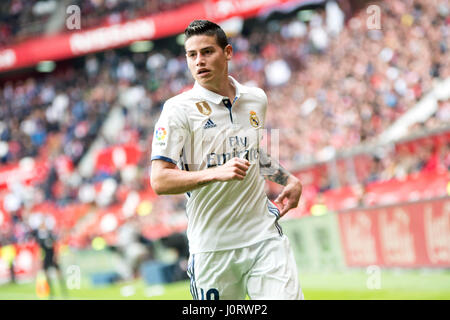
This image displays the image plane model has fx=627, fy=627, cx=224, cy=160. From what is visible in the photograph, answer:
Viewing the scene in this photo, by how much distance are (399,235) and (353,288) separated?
1205mm

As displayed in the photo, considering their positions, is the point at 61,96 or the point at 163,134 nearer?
the point at 163,134

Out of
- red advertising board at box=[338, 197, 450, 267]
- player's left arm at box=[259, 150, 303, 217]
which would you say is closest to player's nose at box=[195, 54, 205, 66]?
player's left arm at box=[259, 150, 303, 217]

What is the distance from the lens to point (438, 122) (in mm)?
13078

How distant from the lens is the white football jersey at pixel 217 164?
365 centimetres

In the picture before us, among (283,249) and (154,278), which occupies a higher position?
(283,249)

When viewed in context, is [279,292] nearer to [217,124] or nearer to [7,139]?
[217,124]

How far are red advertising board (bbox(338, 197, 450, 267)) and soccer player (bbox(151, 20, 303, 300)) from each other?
6509 mm

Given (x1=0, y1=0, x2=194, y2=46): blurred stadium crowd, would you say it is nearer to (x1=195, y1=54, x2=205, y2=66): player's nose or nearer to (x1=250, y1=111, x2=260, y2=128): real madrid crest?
(x1=250, y1=111, x2=260, y2=128): real madrid crest

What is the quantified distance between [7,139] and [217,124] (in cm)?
2794

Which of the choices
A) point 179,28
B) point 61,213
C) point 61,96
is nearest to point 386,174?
point 61,213

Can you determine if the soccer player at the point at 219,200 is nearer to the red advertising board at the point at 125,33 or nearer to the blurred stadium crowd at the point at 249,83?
the blurred stadium crowd at the point at 249,83

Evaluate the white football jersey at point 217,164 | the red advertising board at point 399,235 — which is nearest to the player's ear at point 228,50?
the white football jersey at point 217,164

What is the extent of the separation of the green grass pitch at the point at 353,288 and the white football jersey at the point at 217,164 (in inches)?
192

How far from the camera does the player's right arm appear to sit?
322 cm
